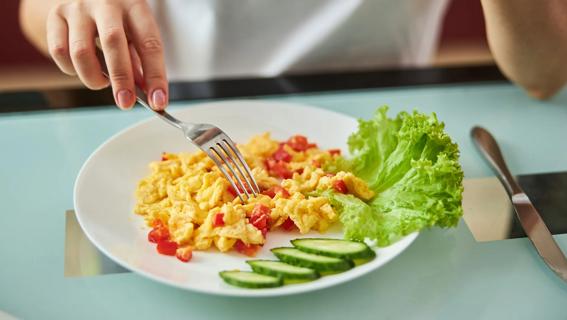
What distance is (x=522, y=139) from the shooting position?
2.21 metres

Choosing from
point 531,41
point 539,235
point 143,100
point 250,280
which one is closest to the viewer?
point 250,280

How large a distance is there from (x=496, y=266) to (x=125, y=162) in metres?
1.15

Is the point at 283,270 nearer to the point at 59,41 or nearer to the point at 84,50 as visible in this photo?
the point at 84,50

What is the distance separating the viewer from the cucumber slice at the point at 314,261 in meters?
1.45

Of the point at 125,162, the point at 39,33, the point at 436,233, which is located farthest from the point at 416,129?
the point at 39,33

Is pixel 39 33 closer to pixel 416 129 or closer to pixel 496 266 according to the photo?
pixel 416 129

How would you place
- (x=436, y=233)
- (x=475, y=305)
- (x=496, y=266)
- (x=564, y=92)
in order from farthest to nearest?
1. (x=564, y=92)
2. (x=436, y=233)
3. (x=496, y=266)
4. (x=475, y=305)

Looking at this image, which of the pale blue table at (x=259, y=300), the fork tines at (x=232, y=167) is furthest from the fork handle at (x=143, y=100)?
the pale blue table at (x=259, y=300)

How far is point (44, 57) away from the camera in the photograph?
16.9ft

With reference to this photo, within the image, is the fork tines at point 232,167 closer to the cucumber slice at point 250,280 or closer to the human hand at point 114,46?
the human hand at point 114,46

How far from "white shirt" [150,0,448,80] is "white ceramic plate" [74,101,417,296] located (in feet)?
2.22

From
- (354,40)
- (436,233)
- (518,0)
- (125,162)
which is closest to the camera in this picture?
(436,233)

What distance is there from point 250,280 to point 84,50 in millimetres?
839

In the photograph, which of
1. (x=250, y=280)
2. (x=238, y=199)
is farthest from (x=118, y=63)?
(x=250, y=280)
